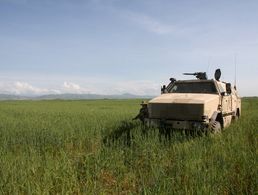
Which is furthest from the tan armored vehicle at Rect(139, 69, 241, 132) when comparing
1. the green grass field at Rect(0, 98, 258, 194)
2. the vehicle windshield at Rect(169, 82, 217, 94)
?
the green grass field at Rect(0, 98, 258, 194)

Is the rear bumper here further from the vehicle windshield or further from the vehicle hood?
the vehicle windshield

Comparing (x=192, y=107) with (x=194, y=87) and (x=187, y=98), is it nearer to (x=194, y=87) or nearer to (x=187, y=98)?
(x=187, y=98)

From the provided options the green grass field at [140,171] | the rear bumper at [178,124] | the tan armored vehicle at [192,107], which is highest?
the tan armored vehicle at [192,107]

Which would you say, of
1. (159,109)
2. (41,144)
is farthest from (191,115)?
(41,144)

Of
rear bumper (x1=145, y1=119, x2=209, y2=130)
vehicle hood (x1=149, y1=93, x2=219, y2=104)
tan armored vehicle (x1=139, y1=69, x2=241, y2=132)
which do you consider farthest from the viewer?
vehicle hood (x1=149, y1=93, x2=219, y2=104)

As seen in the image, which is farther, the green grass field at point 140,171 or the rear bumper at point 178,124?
the rear bumper at point 178,124

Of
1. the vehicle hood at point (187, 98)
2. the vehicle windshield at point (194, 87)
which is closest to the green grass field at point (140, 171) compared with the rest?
the vehicle hood at point (187, 98)

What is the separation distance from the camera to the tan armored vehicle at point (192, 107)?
32.6 feet

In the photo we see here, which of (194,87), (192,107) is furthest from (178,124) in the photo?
(194,87)

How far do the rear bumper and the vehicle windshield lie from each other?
1968 mm

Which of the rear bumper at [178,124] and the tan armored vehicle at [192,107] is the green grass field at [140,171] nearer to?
the rear bumper at [178,124]

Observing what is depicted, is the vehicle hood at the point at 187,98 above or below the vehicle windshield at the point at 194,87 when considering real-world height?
below

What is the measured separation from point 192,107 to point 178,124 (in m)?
0.66

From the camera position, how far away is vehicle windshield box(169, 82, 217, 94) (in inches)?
457
